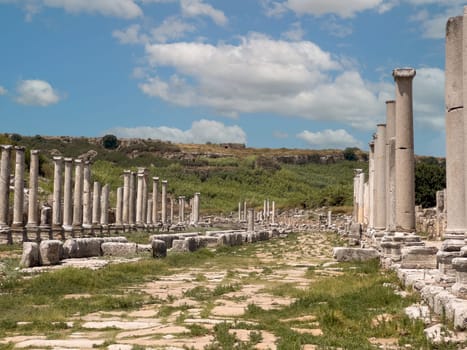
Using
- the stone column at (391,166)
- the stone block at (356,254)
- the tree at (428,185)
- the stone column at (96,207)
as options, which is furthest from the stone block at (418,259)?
the tree at (428,185)

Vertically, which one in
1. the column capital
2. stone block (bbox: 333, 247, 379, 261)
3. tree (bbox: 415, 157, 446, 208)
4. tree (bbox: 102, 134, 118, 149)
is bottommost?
stone block (bbox: 333, 247, 379, 261)

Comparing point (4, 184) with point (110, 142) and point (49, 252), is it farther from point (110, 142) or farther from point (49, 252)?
point (110, 142)

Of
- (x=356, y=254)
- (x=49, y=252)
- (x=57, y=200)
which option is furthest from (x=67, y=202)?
(x=356, y=254)

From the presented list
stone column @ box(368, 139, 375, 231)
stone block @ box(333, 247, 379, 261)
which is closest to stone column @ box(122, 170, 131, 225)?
stone column @ box(368, 139, 375, 231)

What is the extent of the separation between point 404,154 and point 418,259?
4.69 meters

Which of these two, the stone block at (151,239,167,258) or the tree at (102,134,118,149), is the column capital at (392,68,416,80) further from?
the tree at (102,134,118,149)

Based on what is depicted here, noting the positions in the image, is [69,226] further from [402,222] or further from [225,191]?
[225,191]

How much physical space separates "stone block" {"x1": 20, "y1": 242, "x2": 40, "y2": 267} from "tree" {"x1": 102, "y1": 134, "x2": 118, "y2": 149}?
422ft

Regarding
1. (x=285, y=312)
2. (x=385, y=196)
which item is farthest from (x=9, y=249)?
(x=285, y=312)

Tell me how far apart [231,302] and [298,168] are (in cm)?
12746

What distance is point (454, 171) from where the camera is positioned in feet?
41.0

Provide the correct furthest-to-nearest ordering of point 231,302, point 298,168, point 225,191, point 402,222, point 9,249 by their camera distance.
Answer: point 298,168 < point 225,191 < point 9,249 < point 402,222 < point 231,302

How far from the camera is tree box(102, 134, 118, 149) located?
14475cm

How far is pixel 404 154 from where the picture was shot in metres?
18.0
